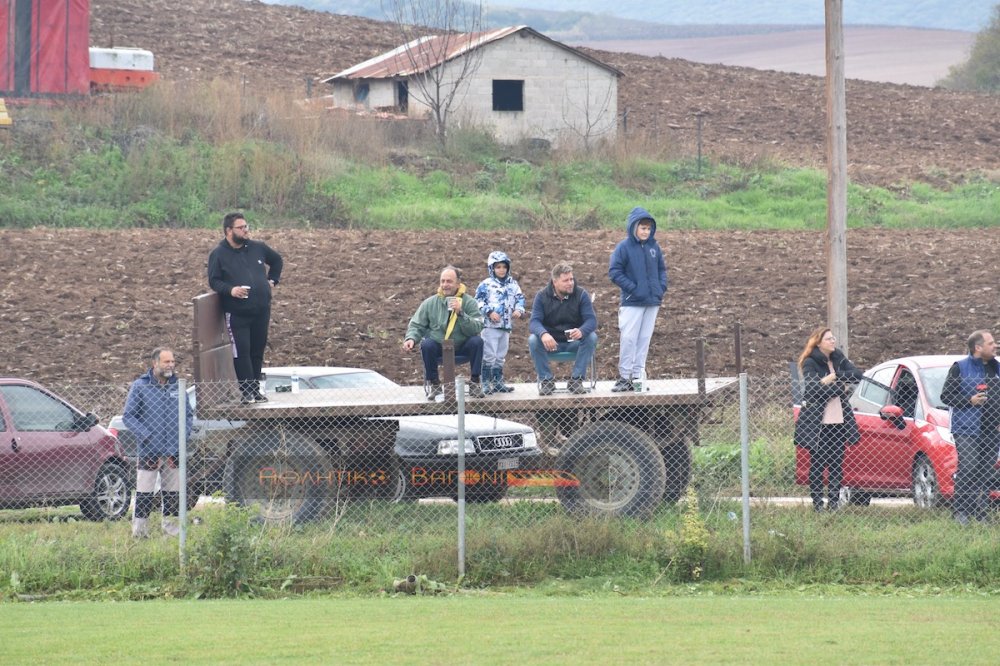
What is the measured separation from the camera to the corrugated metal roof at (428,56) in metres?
43.1

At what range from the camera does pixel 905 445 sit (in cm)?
1473

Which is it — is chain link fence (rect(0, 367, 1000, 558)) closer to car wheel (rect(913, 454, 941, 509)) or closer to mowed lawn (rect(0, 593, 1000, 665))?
car wheel (rect(913, 454, 941, 509))

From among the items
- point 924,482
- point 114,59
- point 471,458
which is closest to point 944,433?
point 924,482

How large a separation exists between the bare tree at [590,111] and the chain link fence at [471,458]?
28.1m

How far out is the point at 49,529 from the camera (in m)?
13.6

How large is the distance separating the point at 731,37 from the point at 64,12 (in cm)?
12291

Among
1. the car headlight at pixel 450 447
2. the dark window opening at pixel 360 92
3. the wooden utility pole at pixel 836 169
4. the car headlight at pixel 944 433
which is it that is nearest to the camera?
the car headlight at pixel 944 433

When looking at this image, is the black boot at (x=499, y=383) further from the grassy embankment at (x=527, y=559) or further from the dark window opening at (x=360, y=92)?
the dark window opening at (x=360, y=92)

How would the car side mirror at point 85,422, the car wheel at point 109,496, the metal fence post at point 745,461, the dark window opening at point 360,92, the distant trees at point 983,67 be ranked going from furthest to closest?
the distant trees at point 983,67
the dark window opening at point 360,92
the car wheel at point 109,496
the car side mirror at point 85,422
the metal fence post at point 745,461

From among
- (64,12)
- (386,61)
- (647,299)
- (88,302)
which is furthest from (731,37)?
(647,299)

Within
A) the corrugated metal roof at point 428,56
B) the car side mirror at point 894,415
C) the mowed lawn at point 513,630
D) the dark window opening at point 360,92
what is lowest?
the mowed lawn at point 513,630

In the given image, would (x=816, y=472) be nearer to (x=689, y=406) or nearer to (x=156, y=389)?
(x=689, y=406)

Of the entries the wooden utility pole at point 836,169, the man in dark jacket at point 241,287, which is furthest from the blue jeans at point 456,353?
the wooden utility pole at point 836,169

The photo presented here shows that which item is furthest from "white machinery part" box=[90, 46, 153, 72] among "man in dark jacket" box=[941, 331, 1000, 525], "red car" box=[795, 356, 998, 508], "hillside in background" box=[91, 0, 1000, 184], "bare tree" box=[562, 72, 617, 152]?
"man in dark jacket" box=[941, 331, 1000, 525]
